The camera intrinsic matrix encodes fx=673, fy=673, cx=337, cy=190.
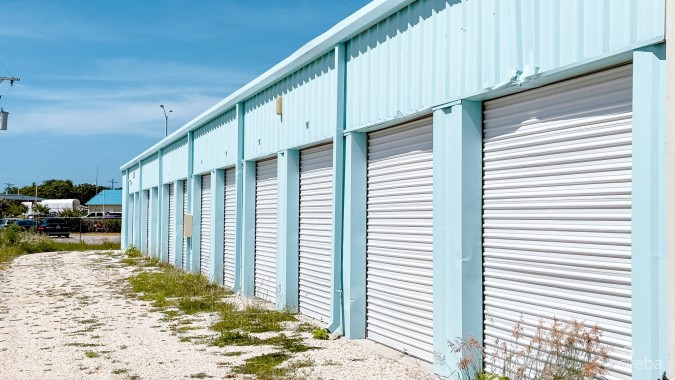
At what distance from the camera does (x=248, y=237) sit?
579 inches

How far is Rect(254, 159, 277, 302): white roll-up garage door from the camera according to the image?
44.4 feet

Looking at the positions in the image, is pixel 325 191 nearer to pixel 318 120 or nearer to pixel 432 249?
pixel 318 120

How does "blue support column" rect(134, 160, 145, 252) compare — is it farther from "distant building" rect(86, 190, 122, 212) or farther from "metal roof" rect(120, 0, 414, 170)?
"distant building" rect(86, 190, 122, 212)

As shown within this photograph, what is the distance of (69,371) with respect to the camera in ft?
25.6

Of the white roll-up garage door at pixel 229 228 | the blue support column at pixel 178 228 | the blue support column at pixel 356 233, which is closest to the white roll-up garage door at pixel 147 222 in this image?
the blue support column at pixel 178 228

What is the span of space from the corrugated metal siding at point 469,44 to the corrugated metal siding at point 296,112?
0.77 metres

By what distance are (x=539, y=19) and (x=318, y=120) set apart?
17.8ft

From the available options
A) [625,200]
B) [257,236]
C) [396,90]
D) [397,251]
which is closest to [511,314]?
[625,200]

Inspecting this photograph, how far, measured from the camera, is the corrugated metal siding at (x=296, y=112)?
35.1 feet

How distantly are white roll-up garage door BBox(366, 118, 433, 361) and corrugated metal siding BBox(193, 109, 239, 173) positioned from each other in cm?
704

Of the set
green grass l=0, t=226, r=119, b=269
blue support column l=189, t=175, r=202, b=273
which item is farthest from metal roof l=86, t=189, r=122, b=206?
blue support column l=189, t=175, r=202, b=273

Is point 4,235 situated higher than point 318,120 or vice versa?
point 318,120

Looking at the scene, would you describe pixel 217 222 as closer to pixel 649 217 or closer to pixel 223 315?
pixel 223 315

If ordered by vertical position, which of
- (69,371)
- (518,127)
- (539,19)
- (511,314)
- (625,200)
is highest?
(539,19)
